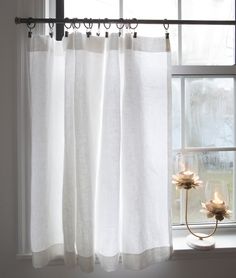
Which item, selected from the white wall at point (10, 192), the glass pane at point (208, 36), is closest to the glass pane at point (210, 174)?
the white wall at point (10, 192)

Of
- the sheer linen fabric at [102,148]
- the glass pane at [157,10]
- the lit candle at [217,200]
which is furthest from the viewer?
the glass pane at [157,10]

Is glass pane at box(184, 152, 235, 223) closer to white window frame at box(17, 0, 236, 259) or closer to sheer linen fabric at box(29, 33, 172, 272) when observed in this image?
white window frame at box(17, 0, 236, 259)

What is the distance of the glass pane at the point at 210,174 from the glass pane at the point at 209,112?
0.20ft

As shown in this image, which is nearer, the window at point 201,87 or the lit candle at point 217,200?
the lit candle at point 217,200

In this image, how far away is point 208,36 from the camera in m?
1.39

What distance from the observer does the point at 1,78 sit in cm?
121

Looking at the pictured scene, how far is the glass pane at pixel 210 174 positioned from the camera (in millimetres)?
1386

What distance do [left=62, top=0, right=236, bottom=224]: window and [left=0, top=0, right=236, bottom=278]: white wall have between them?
0.28m

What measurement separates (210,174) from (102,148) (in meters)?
0.60

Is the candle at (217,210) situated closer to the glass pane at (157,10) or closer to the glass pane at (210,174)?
the glass pane at (210,174)

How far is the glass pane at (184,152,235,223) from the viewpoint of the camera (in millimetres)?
1386

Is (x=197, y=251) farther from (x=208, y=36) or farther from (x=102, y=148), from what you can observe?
(x=208, y=36)

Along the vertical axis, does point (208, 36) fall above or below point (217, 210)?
above

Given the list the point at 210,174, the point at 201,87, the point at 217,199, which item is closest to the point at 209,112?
the point at 201,87
